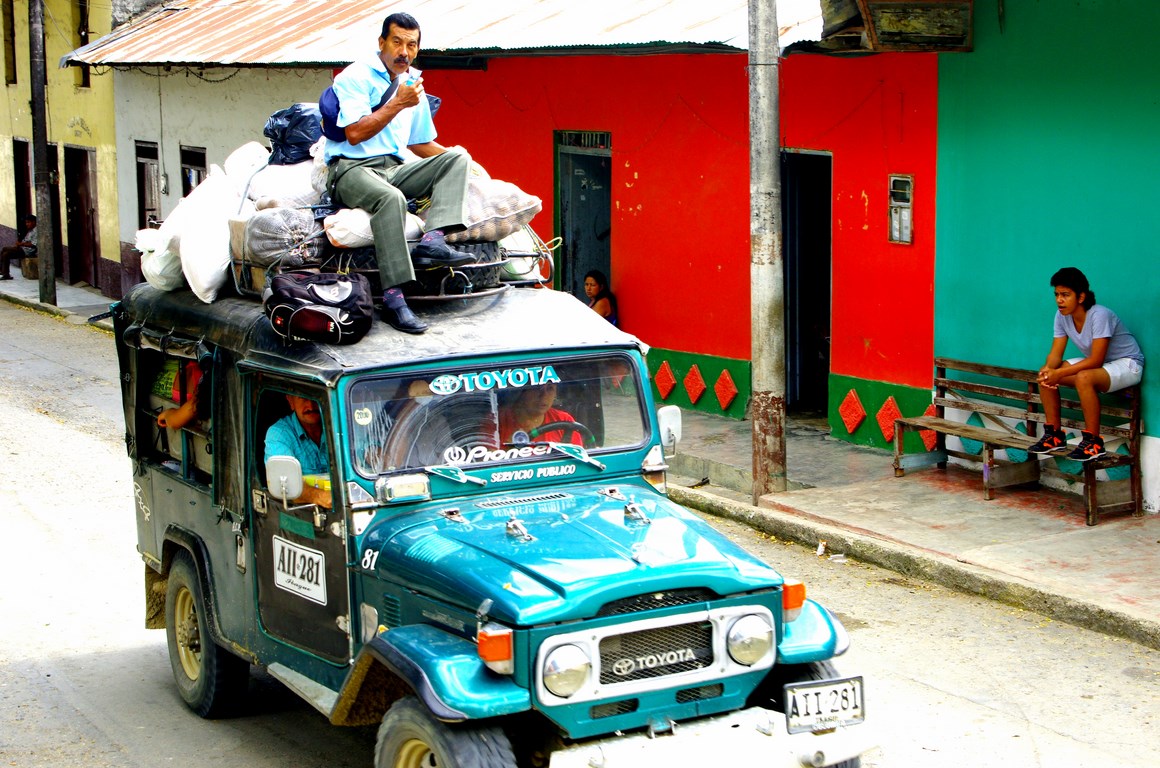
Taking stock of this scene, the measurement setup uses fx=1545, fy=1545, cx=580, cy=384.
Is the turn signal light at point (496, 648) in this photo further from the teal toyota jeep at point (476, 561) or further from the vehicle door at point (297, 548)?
the vehicle door at point (297, 548)

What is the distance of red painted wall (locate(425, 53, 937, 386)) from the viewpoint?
11.9 metres

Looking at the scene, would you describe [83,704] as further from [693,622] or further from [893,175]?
[893,175]

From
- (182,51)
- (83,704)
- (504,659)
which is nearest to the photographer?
(504,659)

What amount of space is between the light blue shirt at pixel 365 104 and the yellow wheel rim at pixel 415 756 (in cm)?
283

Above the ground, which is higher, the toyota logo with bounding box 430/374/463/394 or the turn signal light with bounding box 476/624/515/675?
the toyota logo with bounding box 430/374/463/394

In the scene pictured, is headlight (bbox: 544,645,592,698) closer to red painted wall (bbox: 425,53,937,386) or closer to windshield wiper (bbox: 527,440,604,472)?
windshield wiper (bbox: 527,440,604,472)

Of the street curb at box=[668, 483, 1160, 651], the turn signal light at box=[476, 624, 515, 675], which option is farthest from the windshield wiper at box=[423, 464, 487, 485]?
the street curb at box=[668, 483, 1160, 651]

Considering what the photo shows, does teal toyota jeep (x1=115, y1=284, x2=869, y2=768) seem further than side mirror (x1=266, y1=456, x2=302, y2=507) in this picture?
No

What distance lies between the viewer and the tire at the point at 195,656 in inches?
277

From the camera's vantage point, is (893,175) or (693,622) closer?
(693,622)

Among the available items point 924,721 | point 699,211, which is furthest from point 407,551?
point 699,211

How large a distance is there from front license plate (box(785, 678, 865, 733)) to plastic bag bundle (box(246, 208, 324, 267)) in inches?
109

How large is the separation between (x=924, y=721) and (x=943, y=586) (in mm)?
2275

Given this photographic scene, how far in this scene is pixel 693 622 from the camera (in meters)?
5.14
